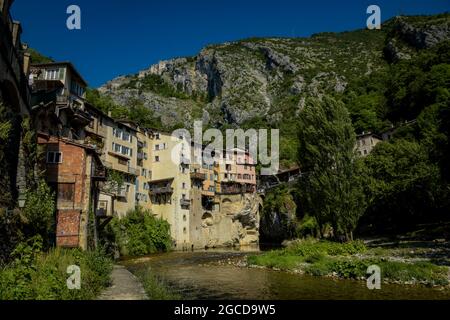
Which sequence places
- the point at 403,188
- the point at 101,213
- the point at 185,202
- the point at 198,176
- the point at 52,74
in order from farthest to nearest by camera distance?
the point at 198,176
the point at 185,202
the point at 403,188
the point at 52,74
the point at 101,213

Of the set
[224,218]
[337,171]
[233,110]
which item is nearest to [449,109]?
[337,171]

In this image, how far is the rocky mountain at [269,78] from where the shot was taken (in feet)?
496

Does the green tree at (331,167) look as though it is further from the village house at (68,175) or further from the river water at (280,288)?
the village house at (68,175)

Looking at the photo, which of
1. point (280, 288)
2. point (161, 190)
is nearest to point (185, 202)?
point (161, 190)

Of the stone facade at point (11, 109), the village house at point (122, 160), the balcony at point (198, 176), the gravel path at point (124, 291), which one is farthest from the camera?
the balcony at point (198, 176)

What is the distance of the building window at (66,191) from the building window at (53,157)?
2.13m

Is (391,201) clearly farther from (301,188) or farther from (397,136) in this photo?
(397,136)

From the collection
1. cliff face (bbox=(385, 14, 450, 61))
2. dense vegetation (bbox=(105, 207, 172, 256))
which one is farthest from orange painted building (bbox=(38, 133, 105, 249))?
cliff face (bbox=(385, 14, 450, 61))

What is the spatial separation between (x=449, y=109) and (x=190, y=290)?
89.7 feet

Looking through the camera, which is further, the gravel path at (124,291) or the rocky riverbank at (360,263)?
the rocky riverbank at (360,263)

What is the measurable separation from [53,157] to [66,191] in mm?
3264

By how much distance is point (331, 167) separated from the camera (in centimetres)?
4062

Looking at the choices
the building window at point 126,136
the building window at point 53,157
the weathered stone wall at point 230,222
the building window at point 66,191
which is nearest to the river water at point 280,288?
the building window at point 66,191

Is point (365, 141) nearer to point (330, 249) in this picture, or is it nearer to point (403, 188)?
point (403, 188)
